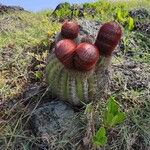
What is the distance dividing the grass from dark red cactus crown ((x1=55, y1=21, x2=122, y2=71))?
400 mm

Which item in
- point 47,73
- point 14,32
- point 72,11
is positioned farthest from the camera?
point 72,11

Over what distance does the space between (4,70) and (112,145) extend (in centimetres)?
153

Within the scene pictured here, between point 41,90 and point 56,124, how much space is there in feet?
1.44

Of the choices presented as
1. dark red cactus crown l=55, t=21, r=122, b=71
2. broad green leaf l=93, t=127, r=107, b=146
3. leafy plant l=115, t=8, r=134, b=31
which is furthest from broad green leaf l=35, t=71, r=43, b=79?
leafy plant l=115, t=8, r=134, b=31

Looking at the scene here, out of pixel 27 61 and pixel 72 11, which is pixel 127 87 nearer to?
pixel 27 61

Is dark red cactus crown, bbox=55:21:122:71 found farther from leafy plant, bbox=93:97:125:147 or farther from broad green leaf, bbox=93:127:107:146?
broad green leaf, bbox=93:127:107:146

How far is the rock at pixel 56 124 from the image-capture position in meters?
3.48

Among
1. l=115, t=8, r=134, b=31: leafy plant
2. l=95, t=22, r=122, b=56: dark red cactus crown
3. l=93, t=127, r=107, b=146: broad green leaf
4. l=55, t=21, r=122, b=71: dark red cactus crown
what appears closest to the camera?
l=93, t=127, r=107, b=146: broad green leaf

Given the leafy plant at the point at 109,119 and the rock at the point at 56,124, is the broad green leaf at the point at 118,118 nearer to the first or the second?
the leafy plant at the point at 109,119

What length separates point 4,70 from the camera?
4.64m

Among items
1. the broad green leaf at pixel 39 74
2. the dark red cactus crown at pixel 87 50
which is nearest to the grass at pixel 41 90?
the broad green leaf at pixel 39 74

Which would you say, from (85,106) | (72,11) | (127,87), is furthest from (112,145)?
(72,11)

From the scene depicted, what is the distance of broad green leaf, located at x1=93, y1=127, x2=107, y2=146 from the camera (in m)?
3.27

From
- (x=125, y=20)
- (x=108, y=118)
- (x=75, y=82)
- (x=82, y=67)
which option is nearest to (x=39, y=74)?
(x=75, y=82)
